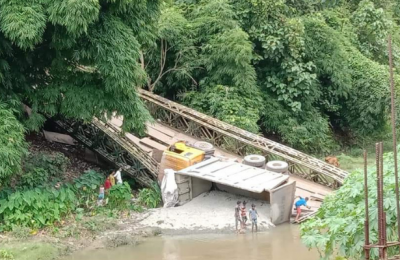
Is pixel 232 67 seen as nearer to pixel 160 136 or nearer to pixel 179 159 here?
pixel 160 136

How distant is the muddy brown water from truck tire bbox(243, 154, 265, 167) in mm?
2258

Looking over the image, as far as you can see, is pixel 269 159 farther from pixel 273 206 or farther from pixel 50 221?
pixel 50 221

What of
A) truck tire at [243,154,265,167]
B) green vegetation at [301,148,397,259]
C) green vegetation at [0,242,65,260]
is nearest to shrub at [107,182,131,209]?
green vegetation at [0,242,65,260]

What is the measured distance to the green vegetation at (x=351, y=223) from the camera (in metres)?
7.80

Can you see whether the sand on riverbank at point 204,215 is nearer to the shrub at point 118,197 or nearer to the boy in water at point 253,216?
the boy in water at point 253,216

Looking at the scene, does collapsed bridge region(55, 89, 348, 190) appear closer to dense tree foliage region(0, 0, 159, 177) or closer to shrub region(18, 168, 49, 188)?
dense tree foliage region(0, 0, 159, 177)

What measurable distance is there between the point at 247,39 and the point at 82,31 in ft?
25.0

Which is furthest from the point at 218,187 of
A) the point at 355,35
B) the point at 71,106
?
the point at 355,35

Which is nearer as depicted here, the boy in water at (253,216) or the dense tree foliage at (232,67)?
the boy in water at (253,216)

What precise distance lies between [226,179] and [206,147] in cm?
211

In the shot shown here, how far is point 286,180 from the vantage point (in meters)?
14.7

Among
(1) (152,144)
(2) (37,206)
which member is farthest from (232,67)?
(2) (37,206)

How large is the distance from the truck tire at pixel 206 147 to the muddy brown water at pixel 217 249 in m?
3.00

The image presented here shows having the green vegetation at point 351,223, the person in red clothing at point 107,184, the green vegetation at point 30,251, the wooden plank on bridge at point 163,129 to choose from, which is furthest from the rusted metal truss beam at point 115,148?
the green vegetation at point 351,223
